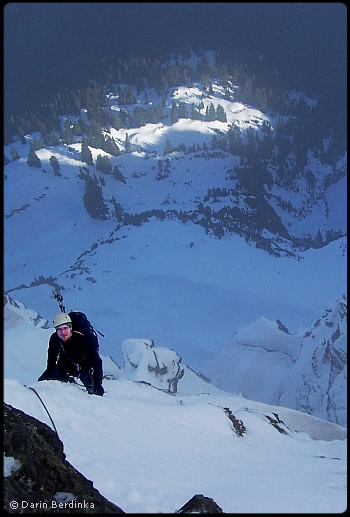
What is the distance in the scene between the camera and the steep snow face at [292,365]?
117 feet

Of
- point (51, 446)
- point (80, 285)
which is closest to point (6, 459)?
point (51, 446)

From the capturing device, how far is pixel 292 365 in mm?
41156

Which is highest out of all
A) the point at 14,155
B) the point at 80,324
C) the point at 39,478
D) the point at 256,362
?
the point at 39,478

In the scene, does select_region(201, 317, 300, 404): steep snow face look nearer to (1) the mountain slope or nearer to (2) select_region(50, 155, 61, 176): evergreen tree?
(1) the mountain slope

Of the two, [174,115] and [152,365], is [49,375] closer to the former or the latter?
[152,365]

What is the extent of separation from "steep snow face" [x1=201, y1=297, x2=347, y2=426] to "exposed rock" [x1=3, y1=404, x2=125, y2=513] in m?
32.7

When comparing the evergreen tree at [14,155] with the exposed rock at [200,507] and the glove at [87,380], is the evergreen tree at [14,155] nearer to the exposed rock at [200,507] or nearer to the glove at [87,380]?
the glove at [87,380]

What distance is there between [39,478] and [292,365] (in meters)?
39.7

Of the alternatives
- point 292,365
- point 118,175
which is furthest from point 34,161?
point 292,365

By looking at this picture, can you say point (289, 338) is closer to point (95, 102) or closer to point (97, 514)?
point (97, 514)

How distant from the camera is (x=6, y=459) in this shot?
12.5 feet

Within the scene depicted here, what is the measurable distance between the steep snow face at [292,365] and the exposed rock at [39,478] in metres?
32.7

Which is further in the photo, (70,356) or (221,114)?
(221,114)

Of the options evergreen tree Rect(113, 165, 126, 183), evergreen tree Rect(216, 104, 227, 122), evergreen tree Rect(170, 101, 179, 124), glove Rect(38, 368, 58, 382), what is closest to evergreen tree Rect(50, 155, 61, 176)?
evergreen tree Rect(113, 165, 126, 183)
